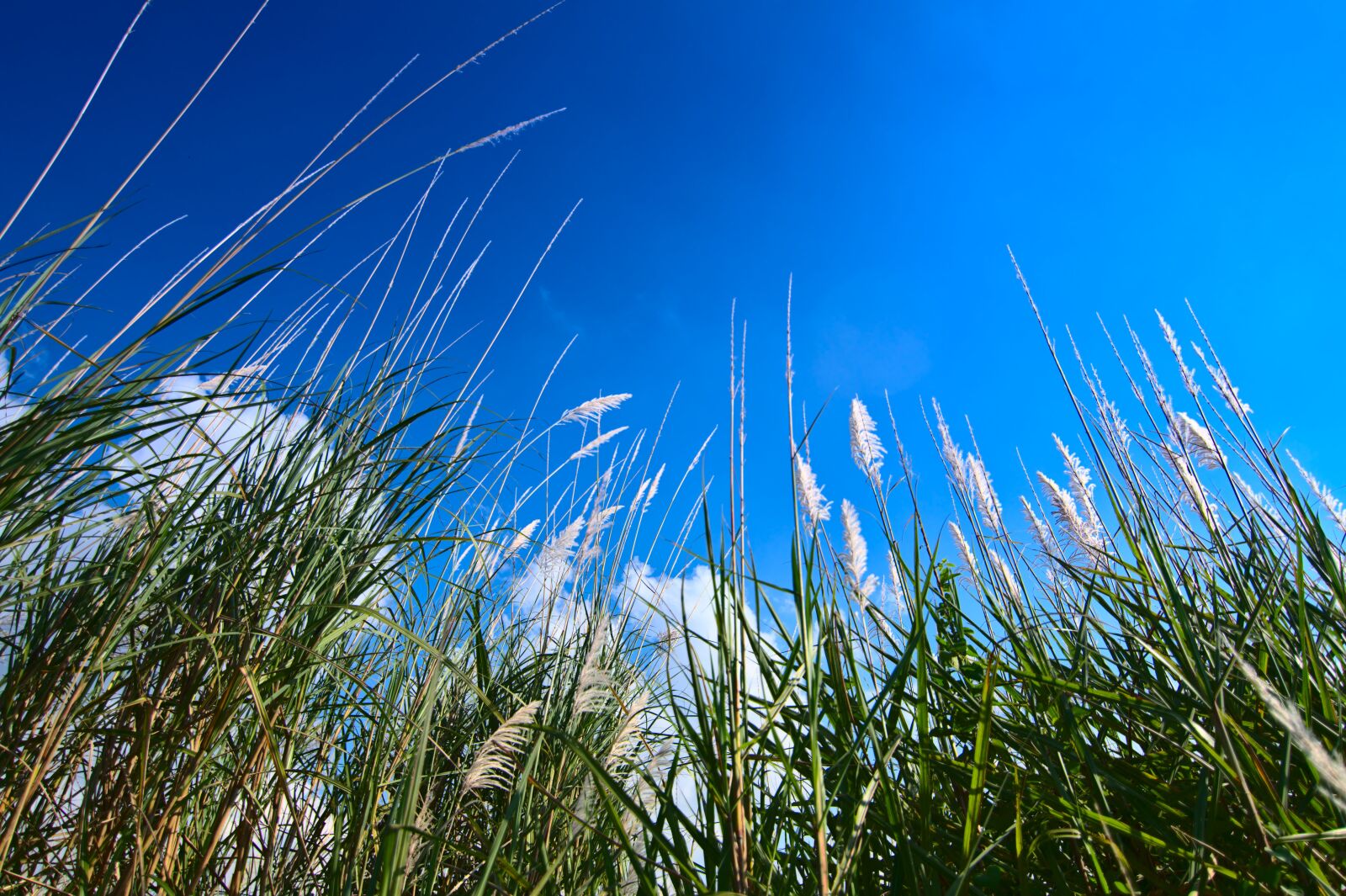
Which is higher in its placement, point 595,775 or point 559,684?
point 559,684

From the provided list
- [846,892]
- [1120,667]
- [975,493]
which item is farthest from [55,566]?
[975,493]

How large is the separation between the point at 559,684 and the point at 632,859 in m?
1.35

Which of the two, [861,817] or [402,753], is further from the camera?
[402,753]

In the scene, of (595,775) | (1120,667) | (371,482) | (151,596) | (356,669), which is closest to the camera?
(595,775)

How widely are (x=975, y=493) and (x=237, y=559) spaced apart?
1664mm

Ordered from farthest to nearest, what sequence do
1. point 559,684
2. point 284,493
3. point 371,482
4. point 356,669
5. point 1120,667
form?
point 559,684 < point 356,669 < point 371,482 < point 284,493 < point 1120,667

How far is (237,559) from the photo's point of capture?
1.26 m

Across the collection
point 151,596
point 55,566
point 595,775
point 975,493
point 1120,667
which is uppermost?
point 975,493

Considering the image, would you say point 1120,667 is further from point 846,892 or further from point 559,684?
point 559,684

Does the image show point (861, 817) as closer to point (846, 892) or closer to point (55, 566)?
point (846, 892)

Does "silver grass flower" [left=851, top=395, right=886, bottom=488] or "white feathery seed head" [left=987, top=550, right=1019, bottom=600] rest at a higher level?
"silver grass flower" [left=851, top=395, right=886, bottom=488]

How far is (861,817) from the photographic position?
2.61 ft

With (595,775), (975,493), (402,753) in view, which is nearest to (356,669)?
(402,753)

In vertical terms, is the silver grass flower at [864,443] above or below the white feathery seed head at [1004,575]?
above
